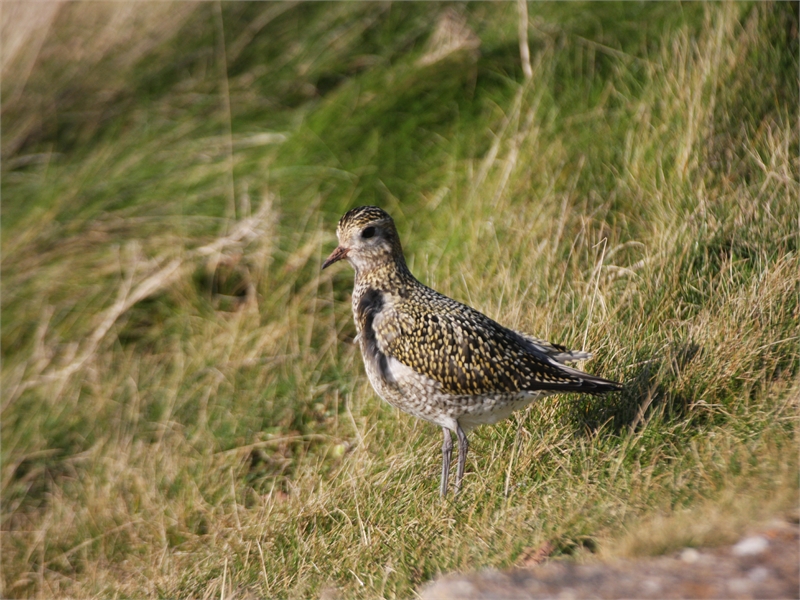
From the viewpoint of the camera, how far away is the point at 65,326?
811 centimetres

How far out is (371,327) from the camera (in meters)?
5.13

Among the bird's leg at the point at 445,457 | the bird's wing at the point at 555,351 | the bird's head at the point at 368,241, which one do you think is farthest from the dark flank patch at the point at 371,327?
the bird's wing at the point at 555,351

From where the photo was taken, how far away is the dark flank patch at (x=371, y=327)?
16.3 feet

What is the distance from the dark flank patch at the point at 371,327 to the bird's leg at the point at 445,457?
492mm

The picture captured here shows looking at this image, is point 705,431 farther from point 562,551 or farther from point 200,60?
point 200,60

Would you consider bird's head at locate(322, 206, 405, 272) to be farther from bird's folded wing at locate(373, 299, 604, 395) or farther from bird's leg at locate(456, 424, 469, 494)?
bird's leg at locate(456, 424, 469, 494)

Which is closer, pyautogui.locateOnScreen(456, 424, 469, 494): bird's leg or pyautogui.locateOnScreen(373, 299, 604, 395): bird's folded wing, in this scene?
pyautogui.locateOnScreen(373, 299, 604, 395): bird's folded wing

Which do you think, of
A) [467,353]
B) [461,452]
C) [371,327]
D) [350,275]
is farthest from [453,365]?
[350,275]

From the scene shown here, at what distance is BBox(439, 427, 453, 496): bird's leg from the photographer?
4.88 m

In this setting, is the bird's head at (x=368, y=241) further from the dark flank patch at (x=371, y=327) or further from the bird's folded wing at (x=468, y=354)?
the bird's folded wing at (x=468, y=354)

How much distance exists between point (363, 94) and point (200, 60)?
2.06 m

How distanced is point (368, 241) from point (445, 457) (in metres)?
1.38

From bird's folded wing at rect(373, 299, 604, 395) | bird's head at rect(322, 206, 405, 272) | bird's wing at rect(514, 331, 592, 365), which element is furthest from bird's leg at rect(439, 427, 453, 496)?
bird's head at rect(322, 206, 405, 272)

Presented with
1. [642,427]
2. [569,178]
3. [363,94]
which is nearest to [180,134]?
[363,94]
